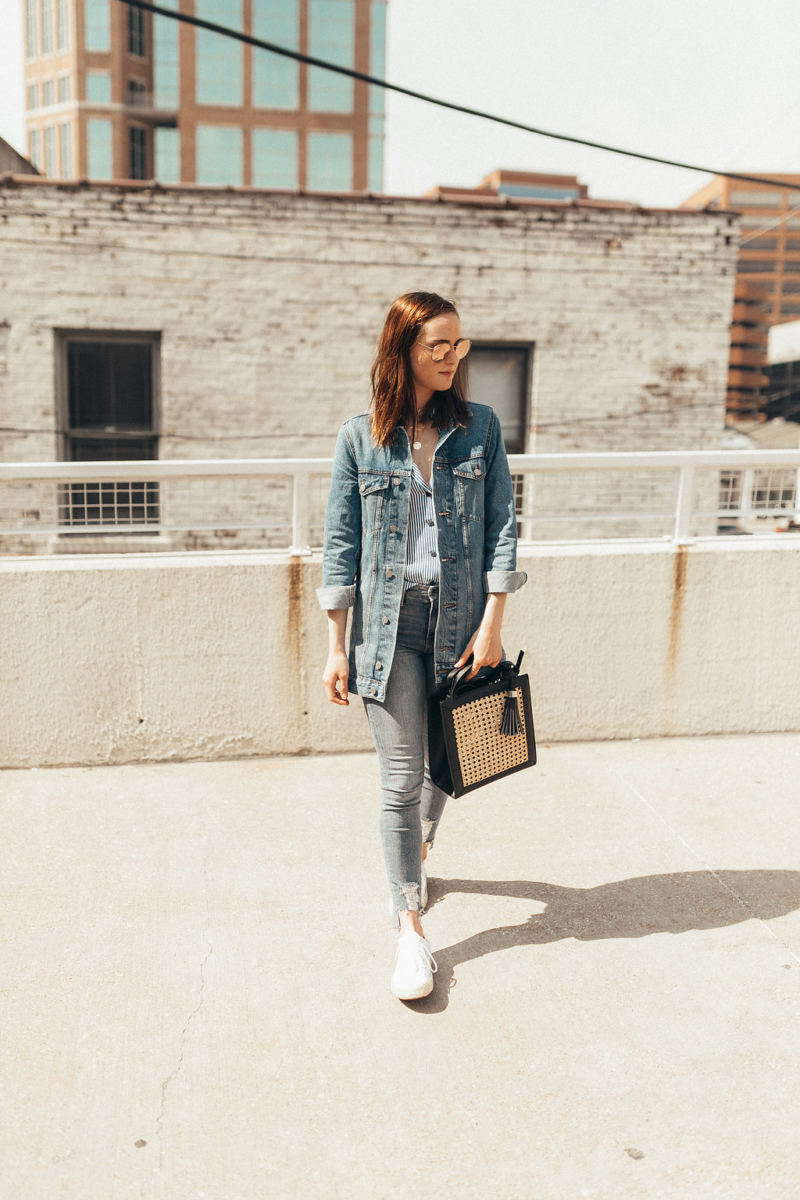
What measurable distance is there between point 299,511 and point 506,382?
5.67 meters

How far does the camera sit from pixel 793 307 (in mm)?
141375

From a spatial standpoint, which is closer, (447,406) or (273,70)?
(447,406)

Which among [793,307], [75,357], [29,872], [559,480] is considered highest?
[793,307]

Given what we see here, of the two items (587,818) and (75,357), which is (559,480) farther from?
(587,818)

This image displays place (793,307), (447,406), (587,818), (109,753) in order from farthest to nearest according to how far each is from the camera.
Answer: (793,307) → (109,753) → (587,818) → (447,406)

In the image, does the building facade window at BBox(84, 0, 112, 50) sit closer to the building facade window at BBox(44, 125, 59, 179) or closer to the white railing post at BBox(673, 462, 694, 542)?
the building facade window at BBox(44, 125, 59, 179)

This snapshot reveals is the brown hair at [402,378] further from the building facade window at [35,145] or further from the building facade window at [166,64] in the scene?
the building facade window at [35,145]

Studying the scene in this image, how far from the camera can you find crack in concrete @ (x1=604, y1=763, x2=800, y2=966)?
9.99 ft

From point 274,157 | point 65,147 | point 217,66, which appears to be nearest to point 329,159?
point 274,157

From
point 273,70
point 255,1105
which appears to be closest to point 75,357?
point 255,1105

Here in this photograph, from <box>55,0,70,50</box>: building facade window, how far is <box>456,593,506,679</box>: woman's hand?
78442 millimetres

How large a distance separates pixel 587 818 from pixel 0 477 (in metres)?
2.85

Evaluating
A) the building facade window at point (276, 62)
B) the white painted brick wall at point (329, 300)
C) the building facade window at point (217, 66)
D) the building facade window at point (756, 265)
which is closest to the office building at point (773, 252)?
the building facade window at point (756, 265)

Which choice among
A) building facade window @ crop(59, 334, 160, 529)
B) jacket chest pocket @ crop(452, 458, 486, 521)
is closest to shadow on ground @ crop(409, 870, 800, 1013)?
jacket chest pocket @ crop(452, 458, 486, 521)
